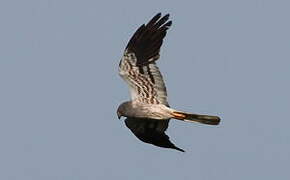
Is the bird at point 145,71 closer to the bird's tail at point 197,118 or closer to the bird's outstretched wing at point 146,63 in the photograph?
the bird's outstretched wing at point 146,63

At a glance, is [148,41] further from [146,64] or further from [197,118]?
[197,118]

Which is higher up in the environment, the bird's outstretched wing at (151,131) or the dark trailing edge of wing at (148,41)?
the dark trailing edge of wing at (148,41)

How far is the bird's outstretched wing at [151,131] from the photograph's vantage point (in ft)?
47.2

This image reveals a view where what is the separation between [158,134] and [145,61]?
63.6 inches

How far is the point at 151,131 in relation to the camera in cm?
1452

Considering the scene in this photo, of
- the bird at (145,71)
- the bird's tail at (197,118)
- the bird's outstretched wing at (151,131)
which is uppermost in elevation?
the bird at (145,71)

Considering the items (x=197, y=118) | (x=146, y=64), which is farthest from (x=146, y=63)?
(x=197, y=118)

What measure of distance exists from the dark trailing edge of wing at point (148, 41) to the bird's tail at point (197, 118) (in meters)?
1.19

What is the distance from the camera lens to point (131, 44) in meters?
13.9

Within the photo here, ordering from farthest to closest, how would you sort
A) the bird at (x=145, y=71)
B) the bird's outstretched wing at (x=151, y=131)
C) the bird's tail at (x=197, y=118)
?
1. the bird's outstretched wing at (x=151, y=131)
2. the bird at (x=145, y=71)
3. the bird's tail at (x=197, y=118)

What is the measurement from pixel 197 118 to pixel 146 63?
57.1 inches

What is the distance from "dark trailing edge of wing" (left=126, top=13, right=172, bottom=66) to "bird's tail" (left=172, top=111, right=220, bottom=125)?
3.92 feet

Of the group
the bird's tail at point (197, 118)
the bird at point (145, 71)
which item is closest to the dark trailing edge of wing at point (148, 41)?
the bird at point (145, 71)

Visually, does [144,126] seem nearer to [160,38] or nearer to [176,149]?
[176,149]
